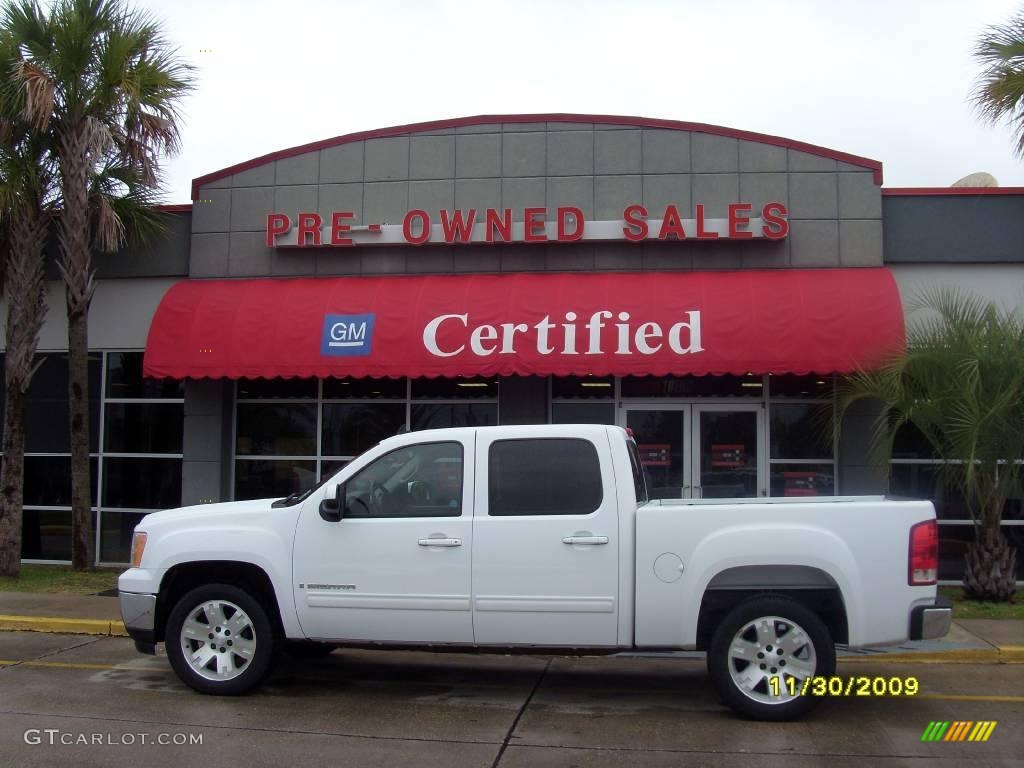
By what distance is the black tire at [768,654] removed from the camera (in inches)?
257

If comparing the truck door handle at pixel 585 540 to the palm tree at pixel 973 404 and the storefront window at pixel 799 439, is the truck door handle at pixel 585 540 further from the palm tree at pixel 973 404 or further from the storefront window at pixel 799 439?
the storefront window at pixel 799 439

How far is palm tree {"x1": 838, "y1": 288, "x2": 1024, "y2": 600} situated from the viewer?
1062 centimetres

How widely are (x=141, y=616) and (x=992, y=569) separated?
9.25 meters

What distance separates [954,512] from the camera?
13219mm

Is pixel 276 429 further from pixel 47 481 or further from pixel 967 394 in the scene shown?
pixel 967 394

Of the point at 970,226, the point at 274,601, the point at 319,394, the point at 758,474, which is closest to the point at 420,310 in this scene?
the point at 319,394

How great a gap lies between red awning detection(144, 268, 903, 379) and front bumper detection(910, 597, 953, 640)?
5815mm

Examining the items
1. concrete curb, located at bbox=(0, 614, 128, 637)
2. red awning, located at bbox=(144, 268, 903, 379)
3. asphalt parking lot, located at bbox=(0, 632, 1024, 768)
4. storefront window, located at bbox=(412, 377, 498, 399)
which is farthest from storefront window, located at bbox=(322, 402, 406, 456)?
asphalt parking lot, located at bbox=(0, 632, 1024, 768)

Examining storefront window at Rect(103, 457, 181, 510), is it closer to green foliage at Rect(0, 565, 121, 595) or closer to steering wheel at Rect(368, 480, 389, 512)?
green foliage at Rect(0, 565, 121, 595)

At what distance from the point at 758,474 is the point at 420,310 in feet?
16.9

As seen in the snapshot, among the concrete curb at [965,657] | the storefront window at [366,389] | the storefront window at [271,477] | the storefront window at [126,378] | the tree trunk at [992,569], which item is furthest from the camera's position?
the storefront window at [126,378]

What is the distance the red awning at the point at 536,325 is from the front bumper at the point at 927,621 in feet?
19.1

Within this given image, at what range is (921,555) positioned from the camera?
6453 millimetres
